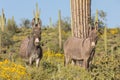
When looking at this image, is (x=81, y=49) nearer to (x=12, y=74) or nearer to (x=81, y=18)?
(x=81, y=18)

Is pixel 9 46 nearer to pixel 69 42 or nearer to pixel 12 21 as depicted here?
pixel 12 21

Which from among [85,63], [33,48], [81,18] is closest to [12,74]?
[85,63]

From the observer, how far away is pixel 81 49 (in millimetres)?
14719

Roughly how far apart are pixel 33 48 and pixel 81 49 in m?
1.54

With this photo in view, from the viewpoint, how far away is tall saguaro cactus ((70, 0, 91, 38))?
651 inches

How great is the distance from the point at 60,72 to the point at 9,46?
60.1 feet

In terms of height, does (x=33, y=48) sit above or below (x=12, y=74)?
above

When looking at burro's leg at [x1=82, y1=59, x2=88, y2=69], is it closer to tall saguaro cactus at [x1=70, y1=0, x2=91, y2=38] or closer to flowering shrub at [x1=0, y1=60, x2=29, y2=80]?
tall saguaro cactus at [x1=70, y1=0, x2=91, y2=38]

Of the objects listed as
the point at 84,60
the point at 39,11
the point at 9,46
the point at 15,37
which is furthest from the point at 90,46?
the point at 15,37

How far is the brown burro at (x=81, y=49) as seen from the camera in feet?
45.9

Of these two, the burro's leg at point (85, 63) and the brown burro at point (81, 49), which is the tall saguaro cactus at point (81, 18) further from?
the burro's leg at point (85, 63)

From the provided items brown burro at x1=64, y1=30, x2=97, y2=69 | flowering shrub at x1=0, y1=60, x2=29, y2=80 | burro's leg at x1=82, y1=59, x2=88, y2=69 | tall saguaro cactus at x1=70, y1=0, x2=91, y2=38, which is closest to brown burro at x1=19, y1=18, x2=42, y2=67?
brown burro at x1=64, y1=30, x2=97, y2=69

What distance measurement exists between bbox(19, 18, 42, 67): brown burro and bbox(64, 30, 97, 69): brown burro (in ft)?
3.75

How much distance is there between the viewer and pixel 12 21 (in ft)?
117
